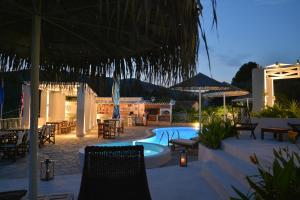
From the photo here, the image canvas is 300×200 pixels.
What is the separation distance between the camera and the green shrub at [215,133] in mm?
6859

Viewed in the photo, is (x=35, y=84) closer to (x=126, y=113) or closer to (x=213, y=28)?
(x=213, y=28)

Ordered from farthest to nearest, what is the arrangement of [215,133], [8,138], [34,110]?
[8,138], [215,133], [34,110]

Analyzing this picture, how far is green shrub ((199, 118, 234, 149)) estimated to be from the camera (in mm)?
6859

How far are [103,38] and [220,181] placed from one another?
115 inches

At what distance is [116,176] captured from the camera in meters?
3.51

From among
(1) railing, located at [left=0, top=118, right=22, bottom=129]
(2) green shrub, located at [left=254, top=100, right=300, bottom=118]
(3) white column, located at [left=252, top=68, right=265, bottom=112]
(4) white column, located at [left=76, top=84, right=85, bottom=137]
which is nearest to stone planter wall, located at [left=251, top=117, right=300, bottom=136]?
(2) green shrub, located at [left=254, top=100, right=300, bottom=118]

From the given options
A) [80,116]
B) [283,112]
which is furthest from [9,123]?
[283,112]

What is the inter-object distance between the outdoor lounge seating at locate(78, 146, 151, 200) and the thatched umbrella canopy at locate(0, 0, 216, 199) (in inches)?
29.2

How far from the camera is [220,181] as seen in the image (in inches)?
177

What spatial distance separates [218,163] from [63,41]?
391 cm

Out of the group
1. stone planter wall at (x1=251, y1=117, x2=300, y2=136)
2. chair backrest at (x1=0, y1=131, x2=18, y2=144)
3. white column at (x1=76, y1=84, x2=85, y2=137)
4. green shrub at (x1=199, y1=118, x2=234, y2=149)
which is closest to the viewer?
green shrub at (x1=199, y1=118, x2=234, y2=149)

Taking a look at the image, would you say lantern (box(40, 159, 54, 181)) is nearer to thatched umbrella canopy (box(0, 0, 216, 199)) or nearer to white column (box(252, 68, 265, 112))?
thatched umbrella canopy (box(0, 0, 216, 199))

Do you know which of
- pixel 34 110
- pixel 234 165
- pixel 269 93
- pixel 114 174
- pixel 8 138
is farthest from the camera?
pixel 269 93

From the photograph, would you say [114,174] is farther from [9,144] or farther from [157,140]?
[157,140]
